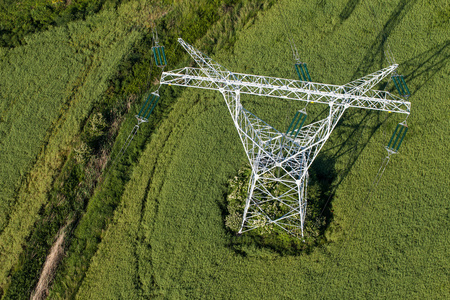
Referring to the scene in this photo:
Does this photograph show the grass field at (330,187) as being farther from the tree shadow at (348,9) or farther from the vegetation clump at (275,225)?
the vegetation clump at (275,225)

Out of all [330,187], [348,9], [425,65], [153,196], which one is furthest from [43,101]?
[425,65]

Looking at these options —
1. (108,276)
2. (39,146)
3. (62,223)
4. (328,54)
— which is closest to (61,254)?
(62,223)

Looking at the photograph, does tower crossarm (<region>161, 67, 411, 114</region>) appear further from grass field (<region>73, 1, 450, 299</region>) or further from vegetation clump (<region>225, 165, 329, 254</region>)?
vegetation clump (<region>225, 165, 329, 254</region>)

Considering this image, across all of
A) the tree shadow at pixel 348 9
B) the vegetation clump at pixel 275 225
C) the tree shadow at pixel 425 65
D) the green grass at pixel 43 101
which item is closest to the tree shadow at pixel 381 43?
the tree shadow at pixel 425 65

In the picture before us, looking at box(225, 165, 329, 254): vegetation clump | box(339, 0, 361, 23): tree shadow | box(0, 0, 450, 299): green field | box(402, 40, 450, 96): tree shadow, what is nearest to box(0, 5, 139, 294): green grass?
box(0, 0, 450, 299): green field

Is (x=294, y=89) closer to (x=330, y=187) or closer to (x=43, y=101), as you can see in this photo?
(x=330, y=187)

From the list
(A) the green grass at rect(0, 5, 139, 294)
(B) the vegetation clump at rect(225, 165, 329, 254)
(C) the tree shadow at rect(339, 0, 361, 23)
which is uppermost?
(C) the tree shadow at rect(339, 0, 361, 23)

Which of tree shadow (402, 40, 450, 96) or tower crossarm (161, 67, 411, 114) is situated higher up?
tower crossarm (161, 67, 411, 114)

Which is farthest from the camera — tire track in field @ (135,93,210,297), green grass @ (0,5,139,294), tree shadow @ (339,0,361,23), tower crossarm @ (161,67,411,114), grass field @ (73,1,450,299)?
tree shadow @ (339,0,361,23)
